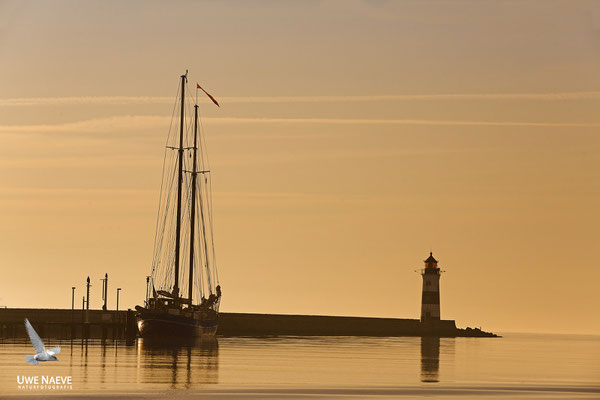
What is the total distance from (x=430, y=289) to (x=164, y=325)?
78.3m

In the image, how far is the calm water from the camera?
61.6 meters

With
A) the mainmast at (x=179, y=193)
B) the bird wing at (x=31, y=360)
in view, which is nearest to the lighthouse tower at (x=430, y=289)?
the mainmast at (x=179, y=193)

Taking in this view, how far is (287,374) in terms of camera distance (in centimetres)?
7362

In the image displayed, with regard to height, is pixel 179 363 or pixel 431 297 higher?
pixel 431 297

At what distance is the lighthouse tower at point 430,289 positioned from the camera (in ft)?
614

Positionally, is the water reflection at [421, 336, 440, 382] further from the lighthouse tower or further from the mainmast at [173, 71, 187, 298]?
the lighthouse tower

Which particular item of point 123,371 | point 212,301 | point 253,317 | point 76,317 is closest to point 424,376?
point 123,371

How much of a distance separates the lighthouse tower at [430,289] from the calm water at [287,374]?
81.4 m

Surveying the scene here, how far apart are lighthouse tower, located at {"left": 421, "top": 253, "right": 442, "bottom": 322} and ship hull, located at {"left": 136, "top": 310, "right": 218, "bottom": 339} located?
73498 mm

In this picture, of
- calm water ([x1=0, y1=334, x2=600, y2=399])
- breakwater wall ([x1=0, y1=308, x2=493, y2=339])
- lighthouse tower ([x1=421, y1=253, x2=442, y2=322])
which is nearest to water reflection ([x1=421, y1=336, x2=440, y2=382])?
calm water ([x1=0, y1=334, x2=600, y2=399])

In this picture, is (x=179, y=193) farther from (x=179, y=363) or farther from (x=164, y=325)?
(x=179, y=363)

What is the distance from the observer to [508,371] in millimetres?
88062

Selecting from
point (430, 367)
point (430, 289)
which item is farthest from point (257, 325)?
point (430, 367)

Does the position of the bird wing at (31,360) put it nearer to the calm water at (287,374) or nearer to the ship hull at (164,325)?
the calm water at (287,374)
